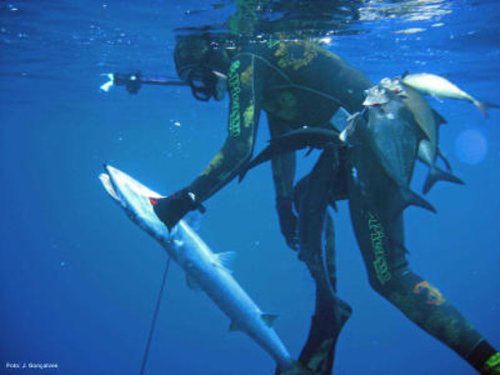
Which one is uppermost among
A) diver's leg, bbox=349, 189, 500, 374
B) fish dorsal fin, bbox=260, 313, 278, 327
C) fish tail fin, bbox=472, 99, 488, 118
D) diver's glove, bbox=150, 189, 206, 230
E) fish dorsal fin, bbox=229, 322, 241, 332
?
fish tail fin, bbox=472, 99, 488, 118

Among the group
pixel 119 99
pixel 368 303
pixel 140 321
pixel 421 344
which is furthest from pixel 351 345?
pixel 119 99

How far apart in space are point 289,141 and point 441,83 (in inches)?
53.6

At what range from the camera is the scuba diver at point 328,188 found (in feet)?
10.4

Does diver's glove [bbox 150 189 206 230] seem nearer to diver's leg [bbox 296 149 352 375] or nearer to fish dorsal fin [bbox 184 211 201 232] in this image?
fish dorsal fin [bbox 184 211 201 232]

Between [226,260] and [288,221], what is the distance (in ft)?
4.37

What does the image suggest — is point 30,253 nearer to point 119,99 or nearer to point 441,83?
point 119,99

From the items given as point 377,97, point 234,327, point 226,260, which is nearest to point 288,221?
point 226,260

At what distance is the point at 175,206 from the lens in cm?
324

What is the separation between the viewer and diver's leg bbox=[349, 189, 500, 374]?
2918 mm

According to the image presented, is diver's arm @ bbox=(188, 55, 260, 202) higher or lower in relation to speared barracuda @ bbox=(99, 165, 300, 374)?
higher

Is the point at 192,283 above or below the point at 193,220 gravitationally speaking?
below

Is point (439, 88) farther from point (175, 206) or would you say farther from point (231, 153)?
point (175, 206)

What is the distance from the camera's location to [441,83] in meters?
3.25

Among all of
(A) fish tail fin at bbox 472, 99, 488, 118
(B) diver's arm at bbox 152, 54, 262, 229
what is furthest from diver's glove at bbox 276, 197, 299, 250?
(A) fish tail fin at bbox 472, 99, 488, 118
